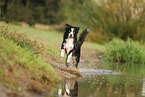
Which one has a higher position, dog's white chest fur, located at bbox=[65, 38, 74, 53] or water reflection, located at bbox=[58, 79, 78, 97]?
dog's white chest fur, located at bbox=[65, 38, 74, 53]

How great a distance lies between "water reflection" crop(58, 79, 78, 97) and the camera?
696 centimetres

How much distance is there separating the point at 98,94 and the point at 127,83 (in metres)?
2.11

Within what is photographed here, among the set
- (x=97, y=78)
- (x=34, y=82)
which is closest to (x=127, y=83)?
(x=97, y=78)

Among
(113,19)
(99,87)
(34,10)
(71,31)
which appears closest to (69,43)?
(71,31)

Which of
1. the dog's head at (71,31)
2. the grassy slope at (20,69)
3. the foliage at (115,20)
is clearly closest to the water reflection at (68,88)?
the grassy slope at (20,69)

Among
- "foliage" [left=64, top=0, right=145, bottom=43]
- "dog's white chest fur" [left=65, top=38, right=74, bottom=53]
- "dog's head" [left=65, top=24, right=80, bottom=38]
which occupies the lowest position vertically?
"dog's white chest fur" [left=65, top=38, right=74, bottom=53]

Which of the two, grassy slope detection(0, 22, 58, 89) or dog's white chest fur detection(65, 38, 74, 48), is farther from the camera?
dog's white chest fur detection(65, 38, 74, 48)

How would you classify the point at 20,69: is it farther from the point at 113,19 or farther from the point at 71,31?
the point at 113,19

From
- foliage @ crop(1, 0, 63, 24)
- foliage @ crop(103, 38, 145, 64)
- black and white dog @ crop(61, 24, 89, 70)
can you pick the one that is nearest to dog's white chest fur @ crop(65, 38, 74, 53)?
black and white dog @ crop(61, 24, 89, 70)

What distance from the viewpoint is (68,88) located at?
7.73 m

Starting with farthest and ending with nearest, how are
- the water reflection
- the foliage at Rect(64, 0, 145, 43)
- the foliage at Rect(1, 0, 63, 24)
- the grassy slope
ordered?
1. the foliage at Rect(1, 0, 63, 24)
2. the foliage at Rect(64, 0, 145, 43)
3. the water reflection
4. the grassy slope

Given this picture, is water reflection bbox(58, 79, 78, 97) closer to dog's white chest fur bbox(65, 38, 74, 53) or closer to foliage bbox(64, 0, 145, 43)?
dog's white chest fur bbox(65, 38, 74, 53)

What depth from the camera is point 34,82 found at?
7.16 metres

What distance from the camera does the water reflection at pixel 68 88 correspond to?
22.8 ft
